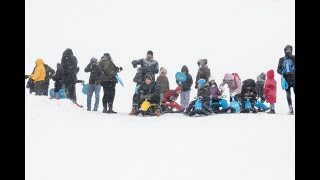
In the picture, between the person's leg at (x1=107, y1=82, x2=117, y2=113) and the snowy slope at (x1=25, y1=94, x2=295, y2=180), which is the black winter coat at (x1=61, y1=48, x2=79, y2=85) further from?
the snowy slope at (x1=25, y1=94, x2=295, y2=180)

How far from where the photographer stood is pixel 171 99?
1489 centimetres

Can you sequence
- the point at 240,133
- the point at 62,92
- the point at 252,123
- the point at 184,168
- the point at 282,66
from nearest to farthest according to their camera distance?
1. the point at 184,168
2. the point at 240,133
3. the point at 252,123
4. the point at 282,66
5. the point at 62,92

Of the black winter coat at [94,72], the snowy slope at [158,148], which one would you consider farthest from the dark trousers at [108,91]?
the snowy slope at [158,148]

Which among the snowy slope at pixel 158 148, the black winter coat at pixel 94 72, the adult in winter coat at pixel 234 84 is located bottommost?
the snowy slope at pixel 158 148

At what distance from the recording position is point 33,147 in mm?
7898

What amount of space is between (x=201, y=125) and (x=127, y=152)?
3192mm

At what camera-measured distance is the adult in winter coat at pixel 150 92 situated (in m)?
13.4

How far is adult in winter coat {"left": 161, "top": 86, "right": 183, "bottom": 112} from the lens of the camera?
1472cm

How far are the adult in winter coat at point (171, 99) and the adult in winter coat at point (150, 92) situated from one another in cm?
122

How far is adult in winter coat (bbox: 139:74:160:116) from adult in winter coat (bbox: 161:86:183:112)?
1.22 m

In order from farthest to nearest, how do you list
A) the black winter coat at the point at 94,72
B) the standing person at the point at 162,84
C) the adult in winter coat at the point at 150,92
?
the standing person at the point at 162,84
the black winter coat at the point at 94,72
the adult in winter coat at the point at 150,92

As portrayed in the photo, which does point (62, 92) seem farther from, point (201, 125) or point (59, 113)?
point (201, 125)

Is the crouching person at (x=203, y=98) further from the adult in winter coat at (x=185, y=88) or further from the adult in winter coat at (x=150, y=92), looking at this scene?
the adult in winter coat at (x=185, y=88)
